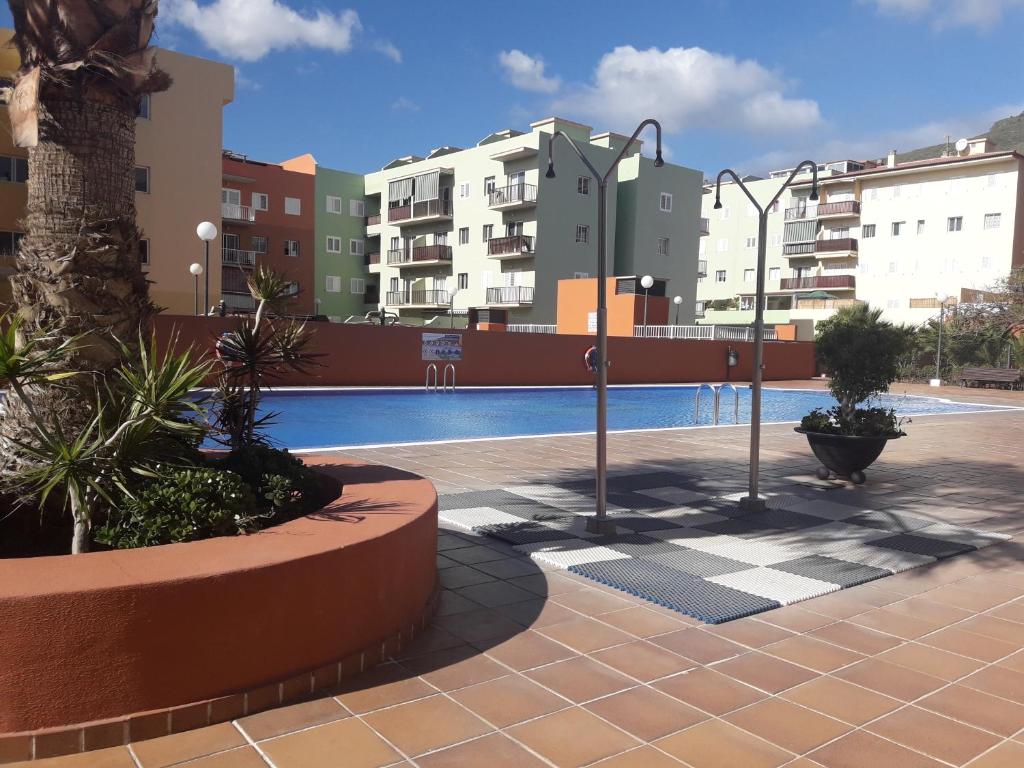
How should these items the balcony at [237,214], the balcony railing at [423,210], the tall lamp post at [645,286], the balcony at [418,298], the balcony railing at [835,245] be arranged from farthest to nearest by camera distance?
the balcony railing at [835,245] < the balcony at [418,298] < the balcony railing at [423,210] < the balcony at [237,214] < the tall lamp post at [645,286]

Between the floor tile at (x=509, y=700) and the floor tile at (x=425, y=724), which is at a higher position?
the floor tile at (x=425, y=724)

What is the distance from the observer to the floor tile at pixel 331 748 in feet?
A: 9.06

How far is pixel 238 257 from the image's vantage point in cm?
4203

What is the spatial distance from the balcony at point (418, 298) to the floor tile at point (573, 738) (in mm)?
42712

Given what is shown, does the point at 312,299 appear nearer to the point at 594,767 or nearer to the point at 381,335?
the point at 381,335

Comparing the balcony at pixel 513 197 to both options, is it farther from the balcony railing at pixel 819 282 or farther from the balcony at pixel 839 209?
the balcony railing at pixel 819 282

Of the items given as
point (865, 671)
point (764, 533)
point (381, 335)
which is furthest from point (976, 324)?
point (865, 671)

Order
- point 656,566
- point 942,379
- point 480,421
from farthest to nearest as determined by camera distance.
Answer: point 942,379 < point 480,421 < point 656,566

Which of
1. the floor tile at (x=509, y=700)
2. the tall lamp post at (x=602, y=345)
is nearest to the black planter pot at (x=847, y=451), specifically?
the tall lamp post at (x=602, y=345)

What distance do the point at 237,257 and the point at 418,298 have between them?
10659 mm

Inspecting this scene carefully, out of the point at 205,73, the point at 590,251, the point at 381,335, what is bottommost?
the point at 381,335

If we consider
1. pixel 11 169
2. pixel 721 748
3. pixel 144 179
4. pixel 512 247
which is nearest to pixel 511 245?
pixel 512 247

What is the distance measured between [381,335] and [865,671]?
18.3m

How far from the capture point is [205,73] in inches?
1112
